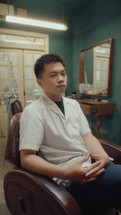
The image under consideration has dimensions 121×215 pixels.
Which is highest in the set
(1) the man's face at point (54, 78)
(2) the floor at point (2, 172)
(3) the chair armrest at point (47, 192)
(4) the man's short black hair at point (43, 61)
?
(4) the man's short black hair at point (43, 61)

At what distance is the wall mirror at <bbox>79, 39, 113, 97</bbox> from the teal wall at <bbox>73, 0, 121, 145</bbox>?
3.8 inches

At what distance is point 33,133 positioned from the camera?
1.03m

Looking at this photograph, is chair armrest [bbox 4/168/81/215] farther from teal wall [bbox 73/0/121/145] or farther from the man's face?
teal wall [bbox 73/0/121/145]

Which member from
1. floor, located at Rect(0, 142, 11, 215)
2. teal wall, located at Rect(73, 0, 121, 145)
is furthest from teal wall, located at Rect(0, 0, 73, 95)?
floor, located at Rect(0, 142, 11, 215)

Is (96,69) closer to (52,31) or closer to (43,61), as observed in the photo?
(52,31)

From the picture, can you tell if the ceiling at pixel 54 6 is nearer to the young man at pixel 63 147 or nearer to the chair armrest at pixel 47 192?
the young man at pixel 63 147

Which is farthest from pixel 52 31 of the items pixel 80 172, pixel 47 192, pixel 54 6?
pixel 47 192

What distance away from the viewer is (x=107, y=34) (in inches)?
120

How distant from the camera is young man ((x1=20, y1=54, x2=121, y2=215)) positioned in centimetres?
94

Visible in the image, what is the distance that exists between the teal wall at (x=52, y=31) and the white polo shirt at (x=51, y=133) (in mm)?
3297

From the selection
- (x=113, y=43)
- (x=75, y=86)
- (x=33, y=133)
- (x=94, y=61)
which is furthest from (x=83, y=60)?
(x=33, y=133)

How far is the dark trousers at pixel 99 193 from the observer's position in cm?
94

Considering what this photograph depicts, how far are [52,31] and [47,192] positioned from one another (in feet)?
13.5

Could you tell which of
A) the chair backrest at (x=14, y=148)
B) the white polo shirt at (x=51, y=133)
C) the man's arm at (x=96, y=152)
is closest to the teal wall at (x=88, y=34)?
the man's arm at (x=96, y=152)
